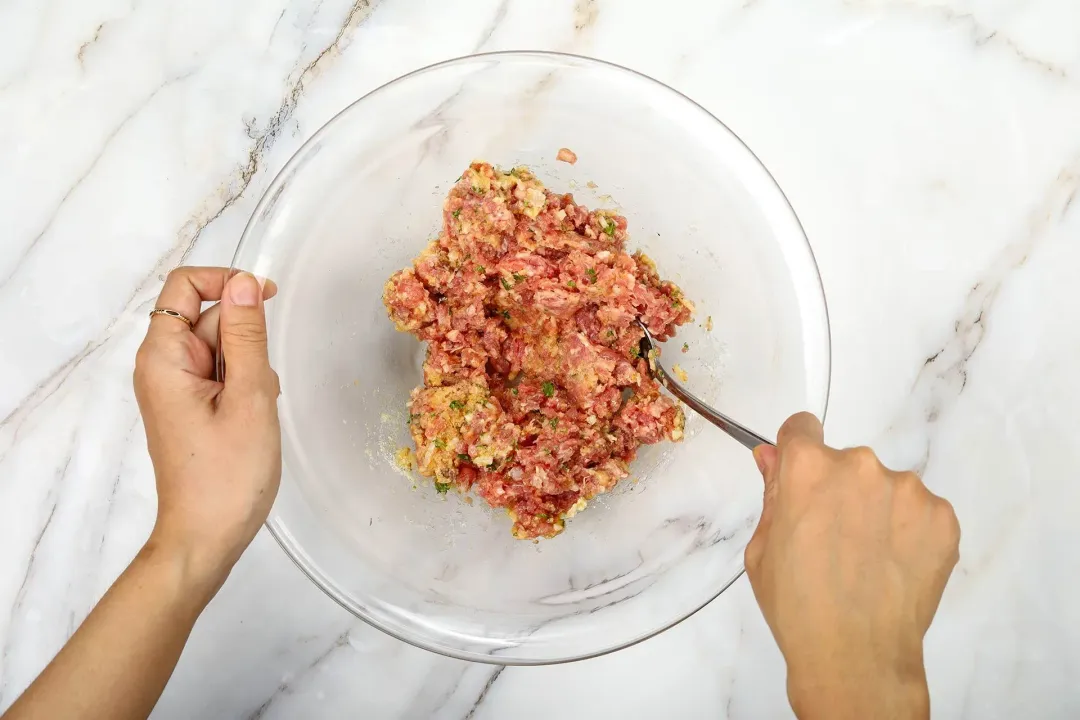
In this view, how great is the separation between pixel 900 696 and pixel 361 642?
4.52 ft

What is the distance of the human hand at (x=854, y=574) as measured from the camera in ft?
4.12

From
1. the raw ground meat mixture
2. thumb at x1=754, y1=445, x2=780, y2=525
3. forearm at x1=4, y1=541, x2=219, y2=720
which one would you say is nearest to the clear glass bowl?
the raw ground meat mixture

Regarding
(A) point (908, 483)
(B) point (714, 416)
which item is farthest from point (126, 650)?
(A) point (908, 483)

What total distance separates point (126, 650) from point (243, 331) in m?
0.71

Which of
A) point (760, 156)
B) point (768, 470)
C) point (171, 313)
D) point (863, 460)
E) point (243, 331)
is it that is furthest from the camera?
point (760, 156)

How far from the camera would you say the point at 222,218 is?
2033 mm

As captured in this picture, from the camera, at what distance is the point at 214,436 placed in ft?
4.97

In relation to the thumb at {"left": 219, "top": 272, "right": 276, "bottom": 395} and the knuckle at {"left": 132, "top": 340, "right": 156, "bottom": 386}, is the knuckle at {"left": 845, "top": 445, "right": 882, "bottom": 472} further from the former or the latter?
the knuckle at {"left": 132, "top": 340, "right": 156, "bottom": 386}

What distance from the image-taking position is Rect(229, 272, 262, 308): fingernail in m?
1.50

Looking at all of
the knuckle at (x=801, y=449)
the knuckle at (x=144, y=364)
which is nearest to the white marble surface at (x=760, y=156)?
the knuckle at (x=144, y=364)

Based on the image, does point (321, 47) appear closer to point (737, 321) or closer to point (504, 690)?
point (737, 321)

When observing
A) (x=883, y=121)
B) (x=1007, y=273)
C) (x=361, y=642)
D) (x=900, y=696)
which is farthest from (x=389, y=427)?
(x=1007, y=273)

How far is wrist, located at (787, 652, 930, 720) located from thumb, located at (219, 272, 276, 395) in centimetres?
124

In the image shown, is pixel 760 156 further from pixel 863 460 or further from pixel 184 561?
pixel 184 561
